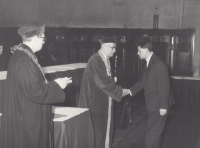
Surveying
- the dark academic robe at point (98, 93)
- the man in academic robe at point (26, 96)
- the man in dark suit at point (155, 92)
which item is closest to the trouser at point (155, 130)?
the man in dark suit at point (155, 92)

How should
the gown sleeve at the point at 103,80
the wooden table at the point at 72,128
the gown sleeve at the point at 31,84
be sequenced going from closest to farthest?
the gown sleeve at the point at 31,84 → the wooden table at the point at 72,128 → the gown sleeve at the point at 103,80

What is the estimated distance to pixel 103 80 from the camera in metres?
4.29

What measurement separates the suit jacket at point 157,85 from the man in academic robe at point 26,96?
1522 mm

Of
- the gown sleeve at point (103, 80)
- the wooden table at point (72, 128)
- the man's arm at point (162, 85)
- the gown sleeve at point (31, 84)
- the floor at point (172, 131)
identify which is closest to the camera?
the gown sleeve at point (31, 84)

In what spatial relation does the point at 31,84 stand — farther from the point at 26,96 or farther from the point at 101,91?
the point at 101,91

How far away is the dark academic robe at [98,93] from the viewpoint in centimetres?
431

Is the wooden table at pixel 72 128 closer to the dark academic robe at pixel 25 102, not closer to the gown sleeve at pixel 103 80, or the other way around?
the dark academic robe at pixel 25 102

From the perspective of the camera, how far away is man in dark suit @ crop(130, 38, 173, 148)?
12.5 feet

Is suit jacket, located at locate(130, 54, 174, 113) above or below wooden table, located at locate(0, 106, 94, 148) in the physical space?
above

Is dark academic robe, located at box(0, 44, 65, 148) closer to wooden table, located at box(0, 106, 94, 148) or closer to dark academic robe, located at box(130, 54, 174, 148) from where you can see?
wooden table, located at box(0, 106, 94, 148)

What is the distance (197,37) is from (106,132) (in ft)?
21.3

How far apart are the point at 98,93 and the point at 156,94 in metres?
0.96

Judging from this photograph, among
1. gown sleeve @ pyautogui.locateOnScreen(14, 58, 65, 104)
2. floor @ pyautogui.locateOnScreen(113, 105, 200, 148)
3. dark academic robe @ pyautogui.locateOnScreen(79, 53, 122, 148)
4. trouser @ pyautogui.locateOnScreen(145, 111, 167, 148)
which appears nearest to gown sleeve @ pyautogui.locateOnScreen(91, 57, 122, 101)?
dark academic robe @ pyautogui.locateOnScreen(79, 53, 122, 148)

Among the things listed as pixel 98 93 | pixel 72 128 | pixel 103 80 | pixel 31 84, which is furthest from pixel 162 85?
pixel 31 84
